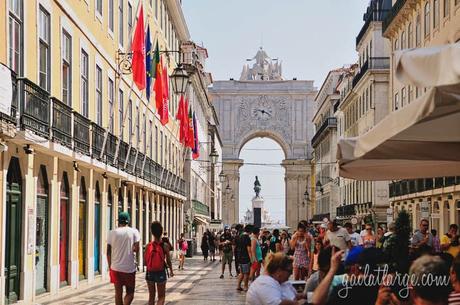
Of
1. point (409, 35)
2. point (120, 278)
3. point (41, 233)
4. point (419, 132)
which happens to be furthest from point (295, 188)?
point (419, 132)

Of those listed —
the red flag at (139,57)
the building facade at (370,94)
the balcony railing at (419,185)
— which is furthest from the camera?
the building facade at (370,94)

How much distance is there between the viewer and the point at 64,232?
20906 millimetres

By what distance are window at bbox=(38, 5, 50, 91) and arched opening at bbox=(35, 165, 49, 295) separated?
176 cm

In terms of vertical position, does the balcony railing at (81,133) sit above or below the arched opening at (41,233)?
above

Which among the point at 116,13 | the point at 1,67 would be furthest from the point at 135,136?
the point at 1,67

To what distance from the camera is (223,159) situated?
11594cm

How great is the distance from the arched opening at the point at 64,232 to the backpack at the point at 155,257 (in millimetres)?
7309

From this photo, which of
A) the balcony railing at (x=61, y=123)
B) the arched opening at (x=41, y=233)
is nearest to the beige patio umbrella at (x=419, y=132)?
the balcony railing at (x=61, y=123)

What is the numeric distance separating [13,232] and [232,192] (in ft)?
327

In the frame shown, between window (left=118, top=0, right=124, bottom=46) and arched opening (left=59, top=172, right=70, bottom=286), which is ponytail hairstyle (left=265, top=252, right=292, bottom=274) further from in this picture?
window (left=118, top=0, right=124, bottom=46)

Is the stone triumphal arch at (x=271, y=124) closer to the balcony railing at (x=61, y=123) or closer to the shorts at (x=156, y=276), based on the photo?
the balcony railing at (x=61, y=123)

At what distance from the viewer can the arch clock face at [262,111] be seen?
11519 centimetres

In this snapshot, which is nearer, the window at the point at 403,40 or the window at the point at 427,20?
the window at the point at 427,20

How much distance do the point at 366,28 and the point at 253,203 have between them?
5538 centimetres
